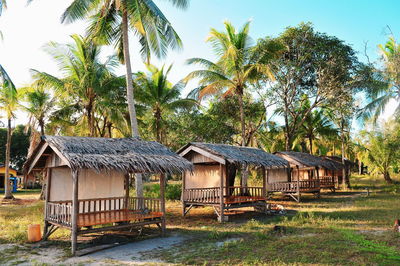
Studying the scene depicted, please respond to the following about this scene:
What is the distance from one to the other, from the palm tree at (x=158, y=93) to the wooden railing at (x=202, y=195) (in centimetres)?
795

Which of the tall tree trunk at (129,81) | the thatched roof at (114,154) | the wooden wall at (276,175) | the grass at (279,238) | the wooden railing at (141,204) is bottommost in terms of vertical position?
the grass at (279,238)

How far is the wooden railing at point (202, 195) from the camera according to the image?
1409 cm

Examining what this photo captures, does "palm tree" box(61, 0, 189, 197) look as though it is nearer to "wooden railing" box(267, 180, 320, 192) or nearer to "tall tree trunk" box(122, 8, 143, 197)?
"tall tree trunk" box(122, 8, 143, 197)

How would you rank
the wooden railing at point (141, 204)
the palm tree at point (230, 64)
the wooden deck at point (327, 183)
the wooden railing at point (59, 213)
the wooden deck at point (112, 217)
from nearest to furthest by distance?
the wooden deck at point (112, 217) → the wooden railing at point (59, 213) → the wooden railing at point (141, 204) → the palm tree at point (230, 64) → the wooden deck at point (327, 183)

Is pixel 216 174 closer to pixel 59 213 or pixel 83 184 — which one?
pixel 83 184

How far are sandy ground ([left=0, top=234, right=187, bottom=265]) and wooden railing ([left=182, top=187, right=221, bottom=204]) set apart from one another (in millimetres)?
4879

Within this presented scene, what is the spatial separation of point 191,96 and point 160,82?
2.51 meters

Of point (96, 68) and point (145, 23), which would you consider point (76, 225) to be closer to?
point (145, 23)

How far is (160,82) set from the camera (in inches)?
875

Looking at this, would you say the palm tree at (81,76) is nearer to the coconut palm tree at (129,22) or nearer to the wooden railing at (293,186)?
the coconut palm tree at (129,22)

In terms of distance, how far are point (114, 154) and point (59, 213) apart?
2214 mm

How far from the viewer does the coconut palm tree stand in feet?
43.2

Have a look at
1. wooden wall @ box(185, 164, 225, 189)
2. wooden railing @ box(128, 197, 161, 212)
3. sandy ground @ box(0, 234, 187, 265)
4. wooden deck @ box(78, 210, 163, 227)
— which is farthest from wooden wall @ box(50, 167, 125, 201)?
wooden wall @ box(185, 164, 225, 189)

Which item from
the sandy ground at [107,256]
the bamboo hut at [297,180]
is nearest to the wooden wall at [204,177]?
the sandy ground at [107,256]
